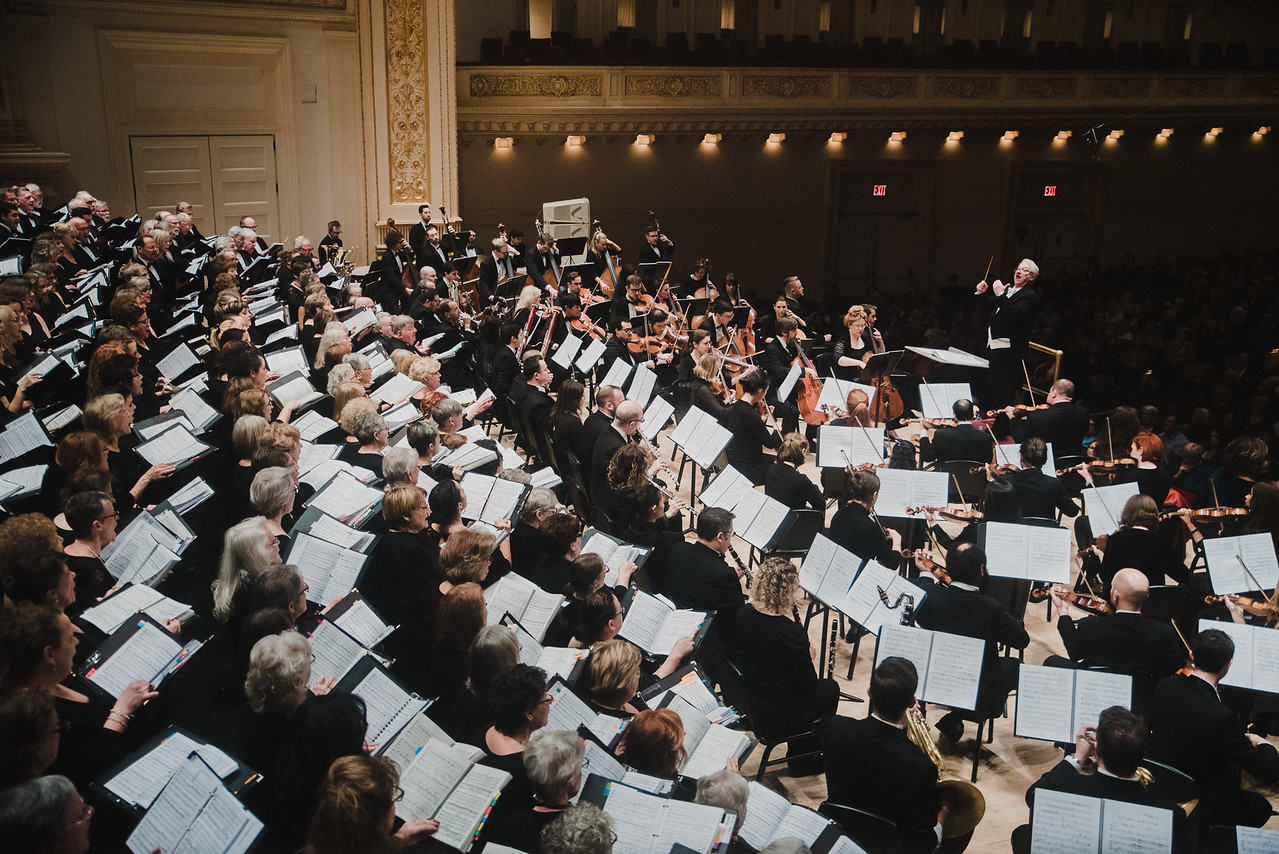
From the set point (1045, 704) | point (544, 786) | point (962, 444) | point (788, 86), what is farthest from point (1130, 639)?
point (788, 86)

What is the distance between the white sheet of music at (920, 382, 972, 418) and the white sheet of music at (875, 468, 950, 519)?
1905 millimetres

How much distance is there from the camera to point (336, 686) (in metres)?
3.59

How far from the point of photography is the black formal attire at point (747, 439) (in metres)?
6.97

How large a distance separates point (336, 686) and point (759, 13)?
17541mm

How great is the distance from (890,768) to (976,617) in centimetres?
134

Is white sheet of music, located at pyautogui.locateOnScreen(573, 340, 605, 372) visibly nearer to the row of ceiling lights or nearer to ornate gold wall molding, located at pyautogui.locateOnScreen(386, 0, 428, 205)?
ornate gold wall molding, located at pyautogui.locateOnScreen(386, 0, 428, 205)

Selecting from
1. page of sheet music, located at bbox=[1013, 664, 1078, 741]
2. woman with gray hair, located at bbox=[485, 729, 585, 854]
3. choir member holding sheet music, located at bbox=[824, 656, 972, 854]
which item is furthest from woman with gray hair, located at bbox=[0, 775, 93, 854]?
page of sheet music, located at bbox=[1013, 664, 1078, 741]

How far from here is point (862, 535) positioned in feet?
17.5

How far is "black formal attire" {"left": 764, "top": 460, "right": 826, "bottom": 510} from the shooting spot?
234 inches

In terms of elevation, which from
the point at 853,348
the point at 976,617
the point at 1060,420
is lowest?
the point at 976,617

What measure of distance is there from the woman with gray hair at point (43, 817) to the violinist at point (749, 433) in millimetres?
4947

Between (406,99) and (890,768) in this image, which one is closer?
(890,768)

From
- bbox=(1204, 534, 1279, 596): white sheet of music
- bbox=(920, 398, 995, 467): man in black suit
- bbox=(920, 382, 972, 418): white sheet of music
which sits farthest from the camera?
bbox=(920, 382, 972, 418): white sheet of music

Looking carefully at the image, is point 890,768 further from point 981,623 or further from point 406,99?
point 406,99
